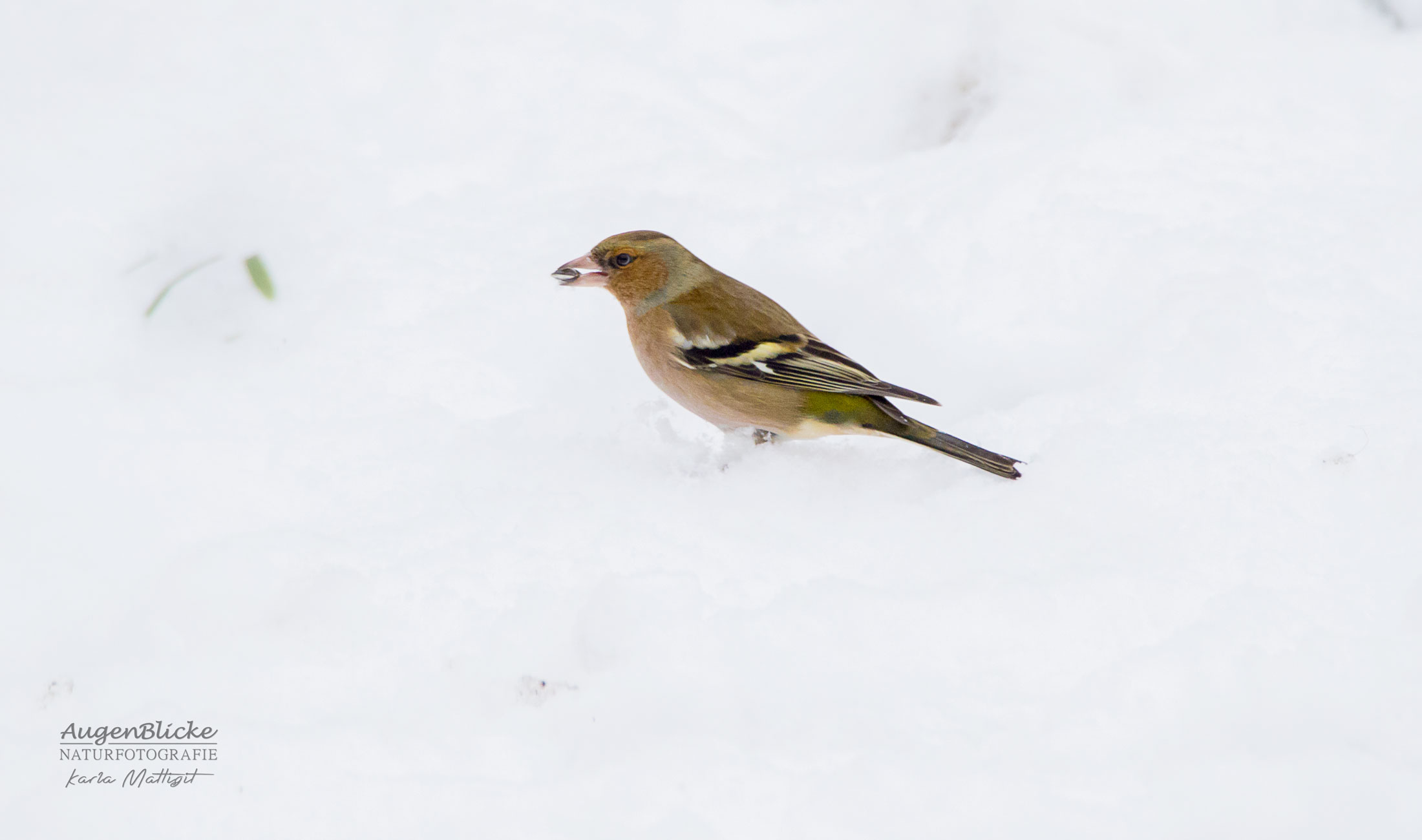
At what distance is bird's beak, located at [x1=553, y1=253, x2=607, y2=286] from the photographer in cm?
434

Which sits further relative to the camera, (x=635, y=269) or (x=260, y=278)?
(x=260, y=278)

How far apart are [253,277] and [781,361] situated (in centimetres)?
247

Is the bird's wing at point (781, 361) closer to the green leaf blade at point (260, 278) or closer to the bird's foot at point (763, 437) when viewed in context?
the bird's foot at point (763, 437)

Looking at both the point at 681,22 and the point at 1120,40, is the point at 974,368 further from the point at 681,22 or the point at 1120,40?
the point at 681,22

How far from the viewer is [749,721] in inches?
102

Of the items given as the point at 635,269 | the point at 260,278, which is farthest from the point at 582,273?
the point at 260,278

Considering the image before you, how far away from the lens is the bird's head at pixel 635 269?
4.32 metres

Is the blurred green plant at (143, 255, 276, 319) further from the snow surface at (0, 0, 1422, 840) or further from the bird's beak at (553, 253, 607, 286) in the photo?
the bird's beak at (553, 253, 607, 286)

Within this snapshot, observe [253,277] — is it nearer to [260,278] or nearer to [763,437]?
[260,278]

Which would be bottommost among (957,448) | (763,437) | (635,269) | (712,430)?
(712,430)

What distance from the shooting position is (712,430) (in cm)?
446

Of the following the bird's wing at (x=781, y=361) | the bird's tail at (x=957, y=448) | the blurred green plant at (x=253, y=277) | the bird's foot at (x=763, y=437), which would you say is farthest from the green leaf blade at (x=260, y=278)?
the bird's tail at (x=957, y=448)

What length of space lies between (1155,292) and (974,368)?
0.80 metres

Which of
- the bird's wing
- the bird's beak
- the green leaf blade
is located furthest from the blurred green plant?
the bird's wing
